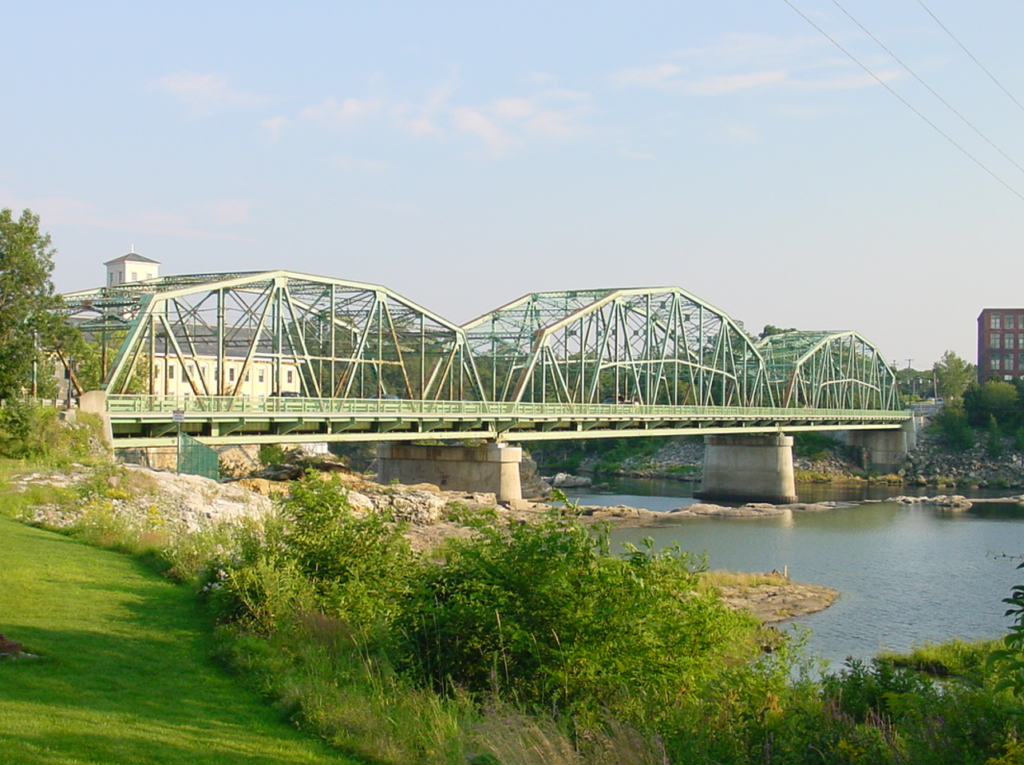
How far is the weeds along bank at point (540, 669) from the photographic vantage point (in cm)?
994

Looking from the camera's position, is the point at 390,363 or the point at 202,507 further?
the point at 390,363

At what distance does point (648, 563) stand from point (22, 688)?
7.26 m

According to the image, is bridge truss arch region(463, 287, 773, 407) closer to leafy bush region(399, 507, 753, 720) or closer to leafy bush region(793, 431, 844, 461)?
leafy bush region(793, 431, 844, 461)

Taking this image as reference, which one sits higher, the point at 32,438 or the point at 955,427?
the point at 32,438

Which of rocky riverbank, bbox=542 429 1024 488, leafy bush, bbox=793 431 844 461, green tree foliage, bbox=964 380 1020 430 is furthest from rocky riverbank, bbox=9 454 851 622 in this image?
green tree foliage, bbox=964 380 1020 430

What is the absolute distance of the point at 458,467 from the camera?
6097 centimetres

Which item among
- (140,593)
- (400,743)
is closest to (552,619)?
(400,743)

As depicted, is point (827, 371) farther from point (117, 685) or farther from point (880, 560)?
point (117, 685)

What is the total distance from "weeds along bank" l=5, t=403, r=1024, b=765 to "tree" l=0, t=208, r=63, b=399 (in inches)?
802

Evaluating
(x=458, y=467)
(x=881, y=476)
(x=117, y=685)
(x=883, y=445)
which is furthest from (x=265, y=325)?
(x=883, y=445)

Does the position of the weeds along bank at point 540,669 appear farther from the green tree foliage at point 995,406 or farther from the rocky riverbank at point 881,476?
the green tree foliage at point 995,406

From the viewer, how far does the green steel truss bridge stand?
142 feet

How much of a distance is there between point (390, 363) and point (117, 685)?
45963 mm

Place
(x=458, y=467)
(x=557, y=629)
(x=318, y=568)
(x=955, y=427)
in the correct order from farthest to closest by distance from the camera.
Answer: (x=955, y=427) < (x=458, y=467) < (x=318, y=568) < (x=557, y=629)
